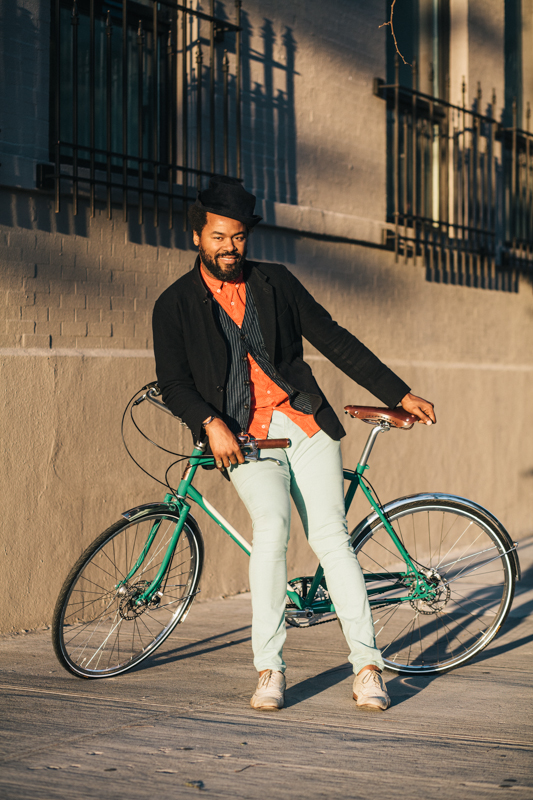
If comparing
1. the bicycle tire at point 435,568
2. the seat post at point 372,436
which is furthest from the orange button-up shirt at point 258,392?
the bicycle tire at point 435,568

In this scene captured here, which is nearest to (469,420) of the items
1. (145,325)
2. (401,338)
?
(401,338)

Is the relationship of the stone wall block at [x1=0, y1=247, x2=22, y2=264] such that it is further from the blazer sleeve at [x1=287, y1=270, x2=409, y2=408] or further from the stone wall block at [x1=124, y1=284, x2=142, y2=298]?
the blazer sleeve at [x1=287, y1=270, x2=409, y2=408]

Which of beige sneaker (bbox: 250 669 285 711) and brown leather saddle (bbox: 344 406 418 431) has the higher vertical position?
brown leather saddle (bbox: 344 406 418 431)

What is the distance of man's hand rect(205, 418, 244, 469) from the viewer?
12.0 ft

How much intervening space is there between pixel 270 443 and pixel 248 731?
41.6 inches

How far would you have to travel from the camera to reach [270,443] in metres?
3.79

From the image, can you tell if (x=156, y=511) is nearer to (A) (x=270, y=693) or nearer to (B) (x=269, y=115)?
(A) (x=270, y=693)

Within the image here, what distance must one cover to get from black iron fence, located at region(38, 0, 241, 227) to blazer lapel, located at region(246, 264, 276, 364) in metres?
1.55

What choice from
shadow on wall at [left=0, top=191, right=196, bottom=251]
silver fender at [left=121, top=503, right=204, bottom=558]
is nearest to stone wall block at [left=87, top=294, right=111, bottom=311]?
shadow on wall at [left=0, top=191, right=196, bottom=251]

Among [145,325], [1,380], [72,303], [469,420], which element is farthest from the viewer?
[469,420]

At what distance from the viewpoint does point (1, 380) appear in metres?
4.88

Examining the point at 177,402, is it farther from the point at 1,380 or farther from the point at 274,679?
the point at 1,380

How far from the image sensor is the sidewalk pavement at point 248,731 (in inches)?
114

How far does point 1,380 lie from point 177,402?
143 cm
